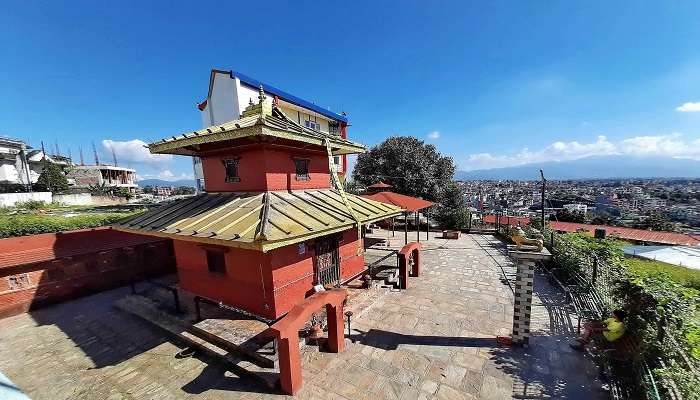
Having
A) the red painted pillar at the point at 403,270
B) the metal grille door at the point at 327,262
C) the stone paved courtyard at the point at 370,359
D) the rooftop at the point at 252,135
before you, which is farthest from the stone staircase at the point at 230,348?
the red painted pillar at the point at 403,270

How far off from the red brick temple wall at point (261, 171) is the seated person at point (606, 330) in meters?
8.76

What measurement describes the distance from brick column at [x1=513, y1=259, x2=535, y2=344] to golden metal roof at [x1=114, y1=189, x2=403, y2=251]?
4.31 m

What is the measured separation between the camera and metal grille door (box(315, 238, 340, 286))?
888 centimetres

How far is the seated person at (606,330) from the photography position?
561 cm

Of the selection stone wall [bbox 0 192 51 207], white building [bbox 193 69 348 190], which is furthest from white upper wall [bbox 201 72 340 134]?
stone wall [bbox 0 192 51 207]

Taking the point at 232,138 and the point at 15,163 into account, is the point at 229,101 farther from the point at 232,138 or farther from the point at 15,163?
the point at 15,163

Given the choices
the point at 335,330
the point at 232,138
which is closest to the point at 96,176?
the point at 232,138

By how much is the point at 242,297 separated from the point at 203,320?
1243 millimetres

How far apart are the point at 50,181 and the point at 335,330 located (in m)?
56.0

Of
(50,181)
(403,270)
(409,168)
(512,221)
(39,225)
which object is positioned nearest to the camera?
(403,270)

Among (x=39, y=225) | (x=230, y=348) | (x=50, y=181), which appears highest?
(x=50, y=181)

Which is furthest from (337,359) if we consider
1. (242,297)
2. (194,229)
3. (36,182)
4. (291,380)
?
(36,182)

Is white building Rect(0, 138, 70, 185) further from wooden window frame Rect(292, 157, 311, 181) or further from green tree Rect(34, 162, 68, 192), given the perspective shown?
wooden window frame Rect(292, 157, 311, 181)

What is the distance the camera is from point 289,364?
5414 mm
